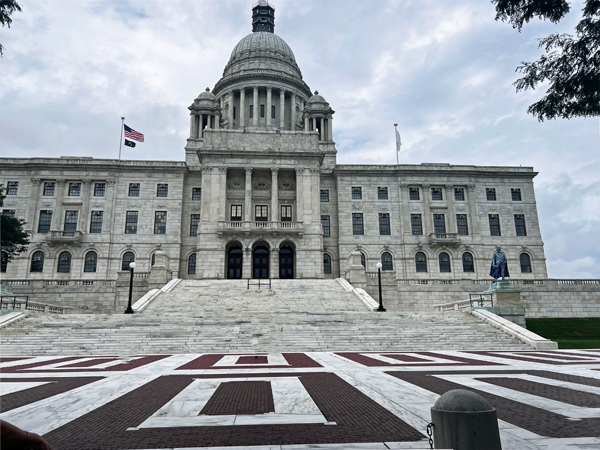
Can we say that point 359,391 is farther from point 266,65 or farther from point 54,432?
point 266,65

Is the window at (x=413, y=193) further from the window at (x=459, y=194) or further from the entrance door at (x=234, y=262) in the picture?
the entrance door at (x=234, y=262)

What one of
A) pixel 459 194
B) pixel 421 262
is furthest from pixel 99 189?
pixel 459 194

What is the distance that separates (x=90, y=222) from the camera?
46.3 metres

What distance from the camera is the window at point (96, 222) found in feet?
151

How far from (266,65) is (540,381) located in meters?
67.4

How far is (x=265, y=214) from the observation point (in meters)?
46.6

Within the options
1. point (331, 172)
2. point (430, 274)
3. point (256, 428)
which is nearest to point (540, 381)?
point (256, 428)

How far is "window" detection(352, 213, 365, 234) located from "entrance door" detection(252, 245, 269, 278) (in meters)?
10.4

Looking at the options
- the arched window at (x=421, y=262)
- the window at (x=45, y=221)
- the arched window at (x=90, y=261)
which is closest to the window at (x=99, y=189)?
the window at (x=45, y=221)

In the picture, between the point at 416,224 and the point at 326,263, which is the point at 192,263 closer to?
the point at 326,263

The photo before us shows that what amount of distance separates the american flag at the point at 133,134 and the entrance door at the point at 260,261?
55.8ft

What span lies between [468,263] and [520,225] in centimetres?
824

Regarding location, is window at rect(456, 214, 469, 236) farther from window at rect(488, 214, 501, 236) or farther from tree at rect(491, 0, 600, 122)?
tree at rect(491, 0, 600, 122)

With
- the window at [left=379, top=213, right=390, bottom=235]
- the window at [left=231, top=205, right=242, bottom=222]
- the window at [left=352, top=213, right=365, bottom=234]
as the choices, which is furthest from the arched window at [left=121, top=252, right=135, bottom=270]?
the window at [left=379, top=213, right=390, bottom=235]
